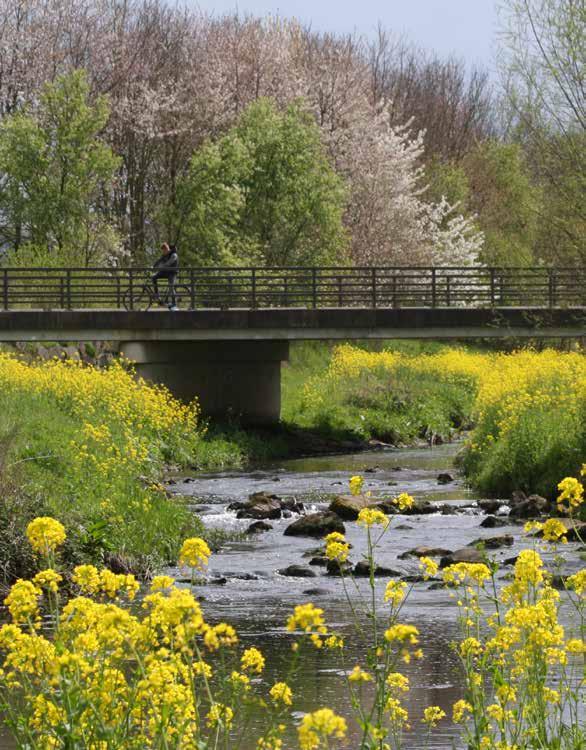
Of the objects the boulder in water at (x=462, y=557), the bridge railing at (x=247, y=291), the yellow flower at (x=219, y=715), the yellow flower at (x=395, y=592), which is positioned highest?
the bridge railing at (x=247, y=291)

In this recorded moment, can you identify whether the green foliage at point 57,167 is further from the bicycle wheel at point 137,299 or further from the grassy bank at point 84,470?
the grassy bank at point 84,470

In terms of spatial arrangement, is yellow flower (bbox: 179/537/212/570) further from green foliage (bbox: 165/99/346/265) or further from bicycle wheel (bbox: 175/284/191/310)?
green foliage (bbox: 165/99/346/265)

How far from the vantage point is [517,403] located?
24.2 metres

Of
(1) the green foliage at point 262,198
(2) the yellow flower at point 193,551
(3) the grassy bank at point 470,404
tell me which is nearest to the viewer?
(2) the yellow flower at point 193,551

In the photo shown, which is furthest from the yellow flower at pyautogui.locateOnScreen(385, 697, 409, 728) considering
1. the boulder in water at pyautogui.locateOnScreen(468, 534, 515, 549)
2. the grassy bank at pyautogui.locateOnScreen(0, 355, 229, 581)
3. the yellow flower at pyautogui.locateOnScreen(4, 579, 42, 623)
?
the boulder in water at pyautogui.locateOnScreen(468, 534, 515, 549)

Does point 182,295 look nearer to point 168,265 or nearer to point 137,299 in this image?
point 168,265

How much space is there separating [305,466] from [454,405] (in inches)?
388

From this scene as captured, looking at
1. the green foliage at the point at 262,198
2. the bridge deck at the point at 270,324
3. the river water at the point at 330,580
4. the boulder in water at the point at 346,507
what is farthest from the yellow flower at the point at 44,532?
the green foliage at the point at 262,198

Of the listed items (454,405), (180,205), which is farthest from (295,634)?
(180,205)

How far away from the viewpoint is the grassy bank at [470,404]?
22.5m

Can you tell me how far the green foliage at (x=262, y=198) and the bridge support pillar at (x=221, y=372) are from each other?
9789 millimetres

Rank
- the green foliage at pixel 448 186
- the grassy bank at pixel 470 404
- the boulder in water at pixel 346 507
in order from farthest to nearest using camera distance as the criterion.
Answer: the green foliage at pixel 448 186 → the grassy bank at pixel 470 404 → the boulder in water at pixel 346 507

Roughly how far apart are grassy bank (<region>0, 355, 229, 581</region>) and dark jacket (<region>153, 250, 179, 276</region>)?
23.9ft

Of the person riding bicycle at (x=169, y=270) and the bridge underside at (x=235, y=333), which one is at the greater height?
the person riding bicycle at (x=169, y=270)
